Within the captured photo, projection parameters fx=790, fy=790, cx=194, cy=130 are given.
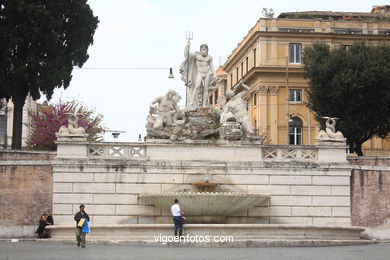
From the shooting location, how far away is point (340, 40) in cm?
6681

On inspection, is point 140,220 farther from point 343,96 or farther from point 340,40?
point 340,40

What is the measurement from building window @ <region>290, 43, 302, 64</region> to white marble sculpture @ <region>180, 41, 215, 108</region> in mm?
30204

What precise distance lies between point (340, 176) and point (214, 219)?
19.9ft

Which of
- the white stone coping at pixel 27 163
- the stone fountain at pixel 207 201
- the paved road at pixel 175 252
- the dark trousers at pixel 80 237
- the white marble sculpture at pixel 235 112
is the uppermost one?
the white marble sculpture at pixel 235 112

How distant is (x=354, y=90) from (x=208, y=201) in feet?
73.2

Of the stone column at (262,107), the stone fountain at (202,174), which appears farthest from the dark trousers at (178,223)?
the stone column at (262,107)

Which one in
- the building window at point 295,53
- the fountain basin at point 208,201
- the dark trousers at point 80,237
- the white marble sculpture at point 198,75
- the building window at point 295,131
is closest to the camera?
the dark trousers at point 80,237

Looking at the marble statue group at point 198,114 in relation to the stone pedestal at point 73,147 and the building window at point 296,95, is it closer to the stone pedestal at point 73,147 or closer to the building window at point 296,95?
the stone pedestal at point 73,147

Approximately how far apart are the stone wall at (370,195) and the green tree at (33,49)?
50.5ft

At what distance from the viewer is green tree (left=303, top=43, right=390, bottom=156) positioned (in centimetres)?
5119

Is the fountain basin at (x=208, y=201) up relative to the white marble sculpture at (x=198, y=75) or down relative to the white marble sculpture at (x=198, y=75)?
down

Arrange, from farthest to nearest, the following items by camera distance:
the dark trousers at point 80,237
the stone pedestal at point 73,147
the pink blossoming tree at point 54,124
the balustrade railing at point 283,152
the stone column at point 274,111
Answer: the stone column at point 274,111 < the pink blossoming tree at point 54,124 < the balustrade railing at point 283,152 < the stone pedestal at point 73,147 < the dark trousers at point 80,237

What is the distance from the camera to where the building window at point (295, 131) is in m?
65.6

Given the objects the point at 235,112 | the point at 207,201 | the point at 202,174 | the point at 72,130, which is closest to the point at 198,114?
the point at 235,112
